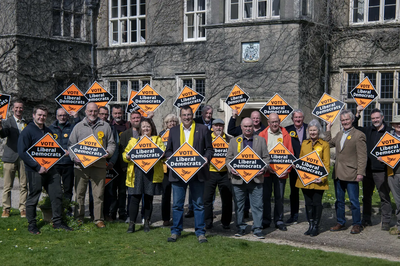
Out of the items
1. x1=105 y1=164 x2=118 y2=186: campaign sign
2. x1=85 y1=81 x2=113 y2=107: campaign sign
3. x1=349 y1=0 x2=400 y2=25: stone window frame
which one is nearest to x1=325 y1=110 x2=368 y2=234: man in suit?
x1=105 y1=164 x2=118 y2=186: campaign sign

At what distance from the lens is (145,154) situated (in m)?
8.80

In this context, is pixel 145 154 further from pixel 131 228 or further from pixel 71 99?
pixel 71 99

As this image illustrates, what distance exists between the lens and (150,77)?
20125 millimetres

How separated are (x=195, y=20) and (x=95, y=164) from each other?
36.4 ft

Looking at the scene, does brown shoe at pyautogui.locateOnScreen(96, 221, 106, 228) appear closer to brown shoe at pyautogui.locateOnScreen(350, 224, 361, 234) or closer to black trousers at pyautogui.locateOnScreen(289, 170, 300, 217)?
black trousers at pyautogui.locateOnScreen(289, 170, 300, 217)

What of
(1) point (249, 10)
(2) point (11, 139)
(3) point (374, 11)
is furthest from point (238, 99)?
(3) point (374, 11)

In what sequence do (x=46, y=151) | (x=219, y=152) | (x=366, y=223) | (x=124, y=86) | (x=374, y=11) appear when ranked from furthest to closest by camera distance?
(x=124, y=86)
(x=374, y=11)
(x=366, y=223)
(x=219, y=152)
(x=46, y=151)

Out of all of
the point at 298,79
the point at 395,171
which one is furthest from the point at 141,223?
the point at 298,79

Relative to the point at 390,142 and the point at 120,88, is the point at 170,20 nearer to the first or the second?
the point at 120,88

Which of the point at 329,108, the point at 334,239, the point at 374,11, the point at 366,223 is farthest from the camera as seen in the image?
the point at 374,11

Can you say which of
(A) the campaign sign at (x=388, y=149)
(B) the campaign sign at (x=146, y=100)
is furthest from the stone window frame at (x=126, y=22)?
(A) the campaign sign at (x=388, y=149)

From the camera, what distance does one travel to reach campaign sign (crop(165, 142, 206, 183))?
26.9 feet

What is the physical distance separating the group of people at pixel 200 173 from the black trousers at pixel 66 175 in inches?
0.7

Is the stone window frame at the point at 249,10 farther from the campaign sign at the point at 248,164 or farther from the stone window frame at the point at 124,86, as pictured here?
the campaign sign at the point at 248,164
